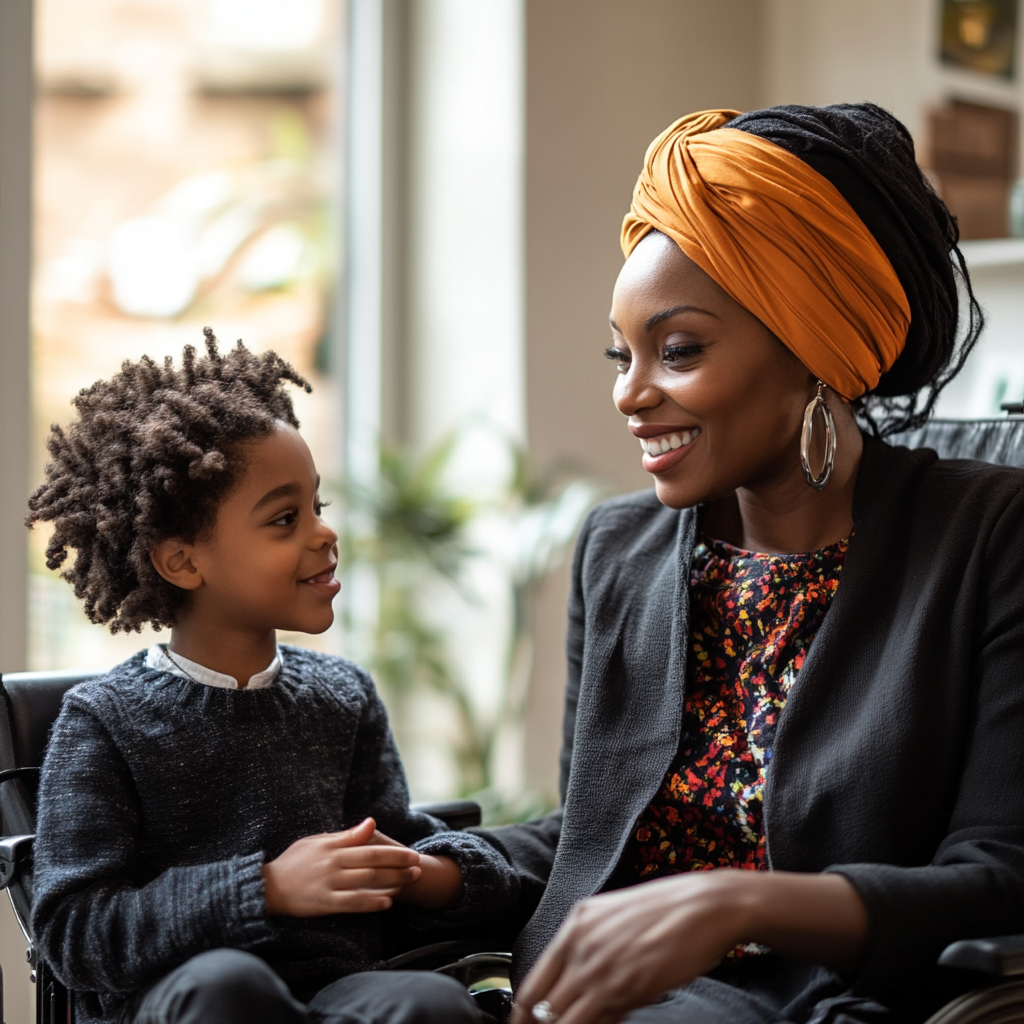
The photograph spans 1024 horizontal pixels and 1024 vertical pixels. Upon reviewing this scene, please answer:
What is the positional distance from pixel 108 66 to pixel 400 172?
0.77 meters

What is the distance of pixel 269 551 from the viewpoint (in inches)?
55.2

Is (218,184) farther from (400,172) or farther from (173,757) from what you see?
(173,757)

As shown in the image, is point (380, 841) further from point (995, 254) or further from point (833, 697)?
point (995, 254)

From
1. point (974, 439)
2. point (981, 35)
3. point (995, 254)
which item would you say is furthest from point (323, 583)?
point (981, 35)

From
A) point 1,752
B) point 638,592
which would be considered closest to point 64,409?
point 1,752

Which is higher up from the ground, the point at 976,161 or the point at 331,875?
the point at 976,161

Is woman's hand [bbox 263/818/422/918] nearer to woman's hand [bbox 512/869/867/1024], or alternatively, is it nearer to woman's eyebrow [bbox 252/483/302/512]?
woman's hand [bbox 512/869/867/1024]

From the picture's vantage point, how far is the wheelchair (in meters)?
1.11

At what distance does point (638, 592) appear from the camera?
5.17 feet

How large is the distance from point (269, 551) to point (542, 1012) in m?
0.55

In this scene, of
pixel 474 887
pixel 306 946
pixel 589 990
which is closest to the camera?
pixel 589 990

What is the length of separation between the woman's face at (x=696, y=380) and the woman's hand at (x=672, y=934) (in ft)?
1.55

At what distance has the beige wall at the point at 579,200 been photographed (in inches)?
120

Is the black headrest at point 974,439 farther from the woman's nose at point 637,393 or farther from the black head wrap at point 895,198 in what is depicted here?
the woman's nose at point 637,393
